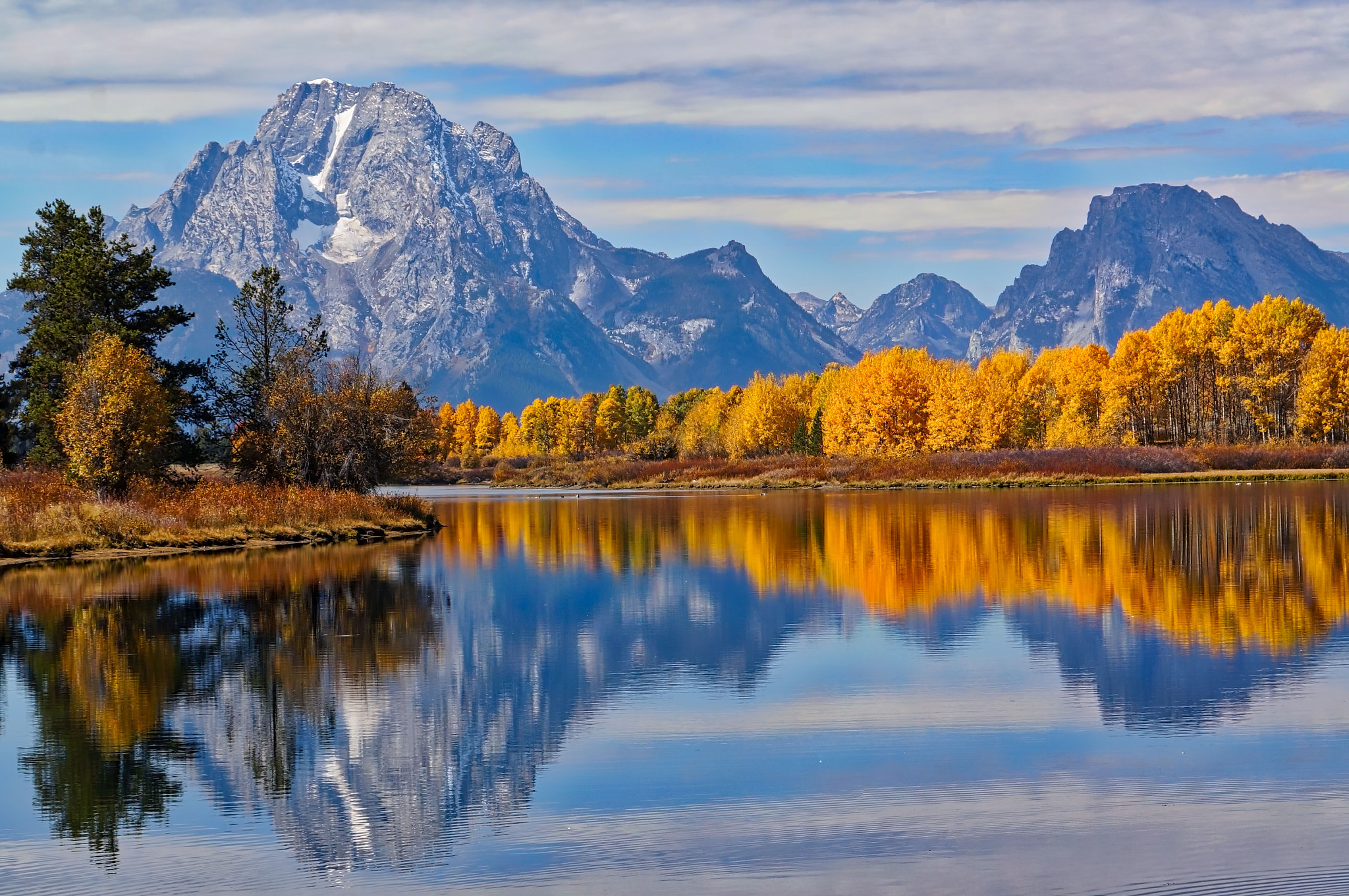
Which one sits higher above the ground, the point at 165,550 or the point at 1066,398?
the point at 1066,398

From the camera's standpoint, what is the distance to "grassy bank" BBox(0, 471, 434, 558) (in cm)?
4138

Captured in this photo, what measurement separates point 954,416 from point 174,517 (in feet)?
295

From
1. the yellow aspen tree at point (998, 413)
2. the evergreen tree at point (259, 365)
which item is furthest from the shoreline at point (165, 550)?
the yellow aspen tree at point (998, 413)

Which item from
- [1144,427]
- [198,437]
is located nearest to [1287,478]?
[1144,427]

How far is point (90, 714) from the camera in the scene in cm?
1806

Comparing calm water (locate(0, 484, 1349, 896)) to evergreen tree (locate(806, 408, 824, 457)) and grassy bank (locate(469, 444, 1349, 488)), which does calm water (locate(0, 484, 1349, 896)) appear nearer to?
grassy bank (locate(469, 444, 1349, 488))

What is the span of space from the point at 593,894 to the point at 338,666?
11.9m

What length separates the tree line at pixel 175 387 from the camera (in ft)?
153

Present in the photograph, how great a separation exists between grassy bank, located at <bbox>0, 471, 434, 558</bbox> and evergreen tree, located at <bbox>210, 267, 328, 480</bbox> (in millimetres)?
2229

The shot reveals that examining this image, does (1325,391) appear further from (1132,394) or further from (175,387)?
(175,387)

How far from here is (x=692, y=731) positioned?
1622 cm

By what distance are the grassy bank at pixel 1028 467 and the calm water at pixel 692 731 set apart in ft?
221

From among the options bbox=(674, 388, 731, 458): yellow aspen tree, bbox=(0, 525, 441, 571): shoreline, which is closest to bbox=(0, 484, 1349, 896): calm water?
bbox=(0, 525, 441, 571): shoreline

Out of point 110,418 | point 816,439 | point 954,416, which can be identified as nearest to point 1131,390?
point 954,416
